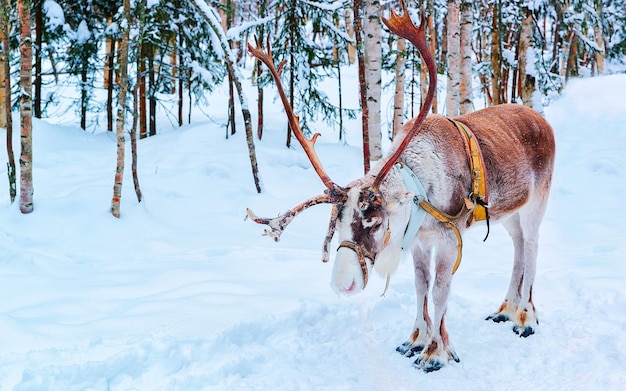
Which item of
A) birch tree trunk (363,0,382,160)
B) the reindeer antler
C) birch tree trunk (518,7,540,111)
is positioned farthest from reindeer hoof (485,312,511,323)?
birch tree trunk (518,7,540,111)

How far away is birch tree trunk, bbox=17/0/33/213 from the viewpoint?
22.2ft

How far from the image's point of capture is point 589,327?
411 cm

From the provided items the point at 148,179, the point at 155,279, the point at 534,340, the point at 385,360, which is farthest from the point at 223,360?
the point at 148,179

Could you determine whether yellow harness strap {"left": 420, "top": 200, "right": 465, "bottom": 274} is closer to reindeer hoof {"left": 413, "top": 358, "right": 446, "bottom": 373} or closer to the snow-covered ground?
reindeer hoof {"left": 413, "top": 358, "right": 446, "bottom": 373}

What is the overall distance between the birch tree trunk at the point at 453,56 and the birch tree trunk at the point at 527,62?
1923mm

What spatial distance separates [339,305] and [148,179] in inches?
232

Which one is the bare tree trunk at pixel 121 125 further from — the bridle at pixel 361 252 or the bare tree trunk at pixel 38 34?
the bare tree trunk at pixel 38 34

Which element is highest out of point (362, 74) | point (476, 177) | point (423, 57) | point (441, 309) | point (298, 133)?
point (362, 74)

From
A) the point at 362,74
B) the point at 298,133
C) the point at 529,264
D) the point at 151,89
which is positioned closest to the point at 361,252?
the point at 298,133

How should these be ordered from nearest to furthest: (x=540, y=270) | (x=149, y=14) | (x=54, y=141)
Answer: (x=540, y=270), (x=149, y=14), (x=54, y=141)

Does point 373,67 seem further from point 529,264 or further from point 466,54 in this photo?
point 529,264

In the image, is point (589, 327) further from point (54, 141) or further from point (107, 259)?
point (54, 141)

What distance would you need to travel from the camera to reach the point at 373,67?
32.9ft

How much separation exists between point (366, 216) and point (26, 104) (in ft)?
18.8
